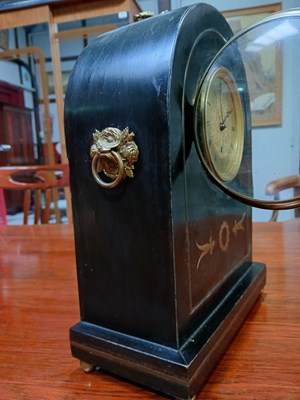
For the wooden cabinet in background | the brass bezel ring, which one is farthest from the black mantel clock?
the wooden cabinet in background

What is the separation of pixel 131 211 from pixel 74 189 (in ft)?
0.27

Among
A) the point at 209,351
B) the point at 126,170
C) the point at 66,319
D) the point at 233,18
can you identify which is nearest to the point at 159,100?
the point at 126,170

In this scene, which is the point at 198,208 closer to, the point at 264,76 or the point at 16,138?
the point at 264,76

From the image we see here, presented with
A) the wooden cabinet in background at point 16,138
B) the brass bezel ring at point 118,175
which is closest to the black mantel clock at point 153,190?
the brass bezel ring at point 118,175

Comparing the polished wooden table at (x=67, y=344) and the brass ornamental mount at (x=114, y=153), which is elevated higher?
the brass ornamental mount at (x=114, y=153)

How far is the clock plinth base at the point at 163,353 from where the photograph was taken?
343 millimetres

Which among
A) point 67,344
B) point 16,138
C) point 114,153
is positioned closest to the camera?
point 114,153

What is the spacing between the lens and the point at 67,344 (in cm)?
47

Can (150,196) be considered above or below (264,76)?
below

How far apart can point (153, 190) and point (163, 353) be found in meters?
0.17

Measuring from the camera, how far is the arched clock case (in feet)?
1.13

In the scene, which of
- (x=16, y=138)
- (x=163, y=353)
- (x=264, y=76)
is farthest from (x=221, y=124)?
(x=16, y=138)

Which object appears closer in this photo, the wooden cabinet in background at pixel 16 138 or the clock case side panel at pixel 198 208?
the clock case side panel at pixel 198 208

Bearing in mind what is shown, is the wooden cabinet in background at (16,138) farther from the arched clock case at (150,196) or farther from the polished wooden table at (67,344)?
the arched clock case at (150,196)
